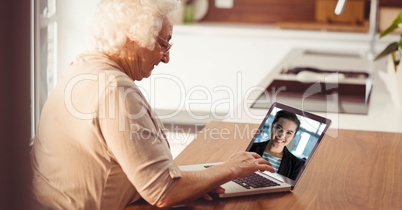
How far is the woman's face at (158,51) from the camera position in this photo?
1.56m

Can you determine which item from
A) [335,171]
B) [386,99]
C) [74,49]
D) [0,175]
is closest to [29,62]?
[0,175]

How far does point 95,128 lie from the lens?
142cm

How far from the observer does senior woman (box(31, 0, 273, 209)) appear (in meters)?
1.36

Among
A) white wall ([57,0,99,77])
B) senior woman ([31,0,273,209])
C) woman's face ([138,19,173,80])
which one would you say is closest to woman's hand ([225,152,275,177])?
senior woman ([31,0,273,209])

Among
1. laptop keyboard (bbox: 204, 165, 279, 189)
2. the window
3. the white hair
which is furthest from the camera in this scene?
the window

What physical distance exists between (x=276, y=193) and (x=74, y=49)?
3.32m

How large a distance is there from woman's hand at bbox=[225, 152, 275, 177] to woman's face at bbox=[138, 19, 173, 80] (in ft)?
1.05

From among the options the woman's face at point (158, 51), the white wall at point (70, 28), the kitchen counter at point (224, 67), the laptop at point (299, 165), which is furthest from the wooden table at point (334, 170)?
the white wall at point (70, 28)

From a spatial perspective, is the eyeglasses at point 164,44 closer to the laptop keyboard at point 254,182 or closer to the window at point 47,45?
the laptop keyboard at point 254,182

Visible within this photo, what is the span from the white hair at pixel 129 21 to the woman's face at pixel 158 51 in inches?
0.9

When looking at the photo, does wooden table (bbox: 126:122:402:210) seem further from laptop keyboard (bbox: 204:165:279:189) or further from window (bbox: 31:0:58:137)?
window (bbox: 31:0:58:137)

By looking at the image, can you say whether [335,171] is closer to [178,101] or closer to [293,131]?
[293,131]

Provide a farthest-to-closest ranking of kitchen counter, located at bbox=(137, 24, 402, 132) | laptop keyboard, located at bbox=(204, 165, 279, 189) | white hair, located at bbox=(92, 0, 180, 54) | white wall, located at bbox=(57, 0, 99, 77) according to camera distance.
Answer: white wall, located at bbox=(57, 0, 99, 77)
kitchen counter, located at bbox=(137, 24, 402, 132)
laptop keyboard, located at bbox=(204, 165, 279, 189)
white hair, located at bbox=(92, 0, 180, 54)

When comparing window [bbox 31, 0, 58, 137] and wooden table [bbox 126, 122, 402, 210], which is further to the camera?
window [bbox 31, 0, 58, 137]
